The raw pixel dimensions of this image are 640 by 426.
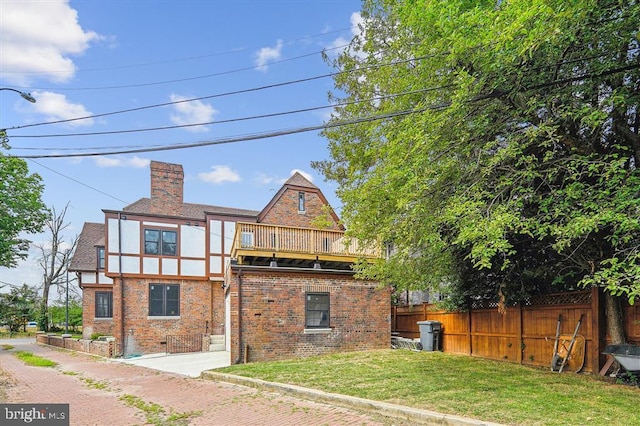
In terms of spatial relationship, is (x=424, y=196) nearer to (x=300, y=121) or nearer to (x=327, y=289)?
(x=300, y=121)

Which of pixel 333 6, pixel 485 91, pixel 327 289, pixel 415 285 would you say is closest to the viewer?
pixel 485 91

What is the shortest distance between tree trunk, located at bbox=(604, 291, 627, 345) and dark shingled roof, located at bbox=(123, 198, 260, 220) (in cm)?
1798

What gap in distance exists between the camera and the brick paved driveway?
6902mm

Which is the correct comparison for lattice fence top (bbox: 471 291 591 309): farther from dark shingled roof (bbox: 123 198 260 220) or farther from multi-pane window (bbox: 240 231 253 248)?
dark shingled roof (bbox: 123 198 260 220)

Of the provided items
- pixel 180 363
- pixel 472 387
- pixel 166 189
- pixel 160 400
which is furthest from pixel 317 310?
pixel 166 189

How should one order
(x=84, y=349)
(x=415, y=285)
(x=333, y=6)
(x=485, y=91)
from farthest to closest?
(x=84, y=349), (x=333, y=6), (x=415, y=285), (x=485, y=91)

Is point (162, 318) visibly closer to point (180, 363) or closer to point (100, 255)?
point (180, 363)

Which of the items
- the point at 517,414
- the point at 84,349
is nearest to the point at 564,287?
the point at 517,414

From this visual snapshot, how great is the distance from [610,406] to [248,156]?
13897 millimetres

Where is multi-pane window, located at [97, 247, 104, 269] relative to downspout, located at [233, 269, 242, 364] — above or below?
above

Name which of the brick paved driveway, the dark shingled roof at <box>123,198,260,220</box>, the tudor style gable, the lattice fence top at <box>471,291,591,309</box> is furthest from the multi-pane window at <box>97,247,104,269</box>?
the lattice fence top at <box>471,291,591,309</box>

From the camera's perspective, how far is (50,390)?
34.1ft

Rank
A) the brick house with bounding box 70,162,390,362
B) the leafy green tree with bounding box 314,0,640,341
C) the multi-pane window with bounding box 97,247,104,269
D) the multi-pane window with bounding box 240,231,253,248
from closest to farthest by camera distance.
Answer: the leafy green tree with bounding box 314,0,640,341 → the brick house with bounding box 70,162,390,362 → the multi-pane window with bounding box 240,231,253,248 → the multi-pane window with bounding box 97,247,104,269

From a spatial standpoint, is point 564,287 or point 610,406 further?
point 564,287
